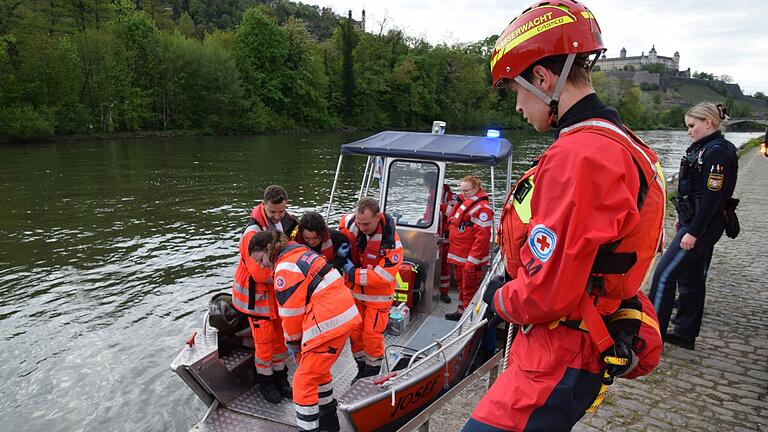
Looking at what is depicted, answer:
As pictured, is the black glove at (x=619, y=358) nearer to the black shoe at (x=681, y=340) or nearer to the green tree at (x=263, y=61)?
the black shoe at (x=681, y=340)

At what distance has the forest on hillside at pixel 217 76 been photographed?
37312mm

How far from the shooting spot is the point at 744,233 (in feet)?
32.8

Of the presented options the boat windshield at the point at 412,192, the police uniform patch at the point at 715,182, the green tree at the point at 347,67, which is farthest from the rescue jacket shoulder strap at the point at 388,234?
the green tree at the point at 347,67

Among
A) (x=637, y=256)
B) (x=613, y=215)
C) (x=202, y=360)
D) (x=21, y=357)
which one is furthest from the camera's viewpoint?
(x=21, y=357)

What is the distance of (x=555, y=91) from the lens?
1.75 meters

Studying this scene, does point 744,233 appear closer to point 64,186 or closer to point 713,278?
point 713,278

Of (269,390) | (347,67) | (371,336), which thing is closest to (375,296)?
(371,336)

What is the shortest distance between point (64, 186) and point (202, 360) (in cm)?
1806

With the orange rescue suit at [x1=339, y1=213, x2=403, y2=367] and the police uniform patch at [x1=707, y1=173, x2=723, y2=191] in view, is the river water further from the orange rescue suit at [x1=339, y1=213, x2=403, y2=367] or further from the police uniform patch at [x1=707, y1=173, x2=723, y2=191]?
the police uniform patch at [x1=707, y1=173, x2=723, y2=191]

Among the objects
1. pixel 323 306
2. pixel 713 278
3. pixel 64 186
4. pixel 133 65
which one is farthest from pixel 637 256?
pixel 133 65

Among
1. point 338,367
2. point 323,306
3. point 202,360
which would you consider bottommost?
point 338,367

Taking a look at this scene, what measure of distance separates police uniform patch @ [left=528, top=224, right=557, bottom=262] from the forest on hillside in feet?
133

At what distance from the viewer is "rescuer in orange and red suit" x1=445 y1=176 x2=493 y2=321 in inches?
253

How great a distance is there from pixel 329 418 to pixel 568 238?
3.05 m
